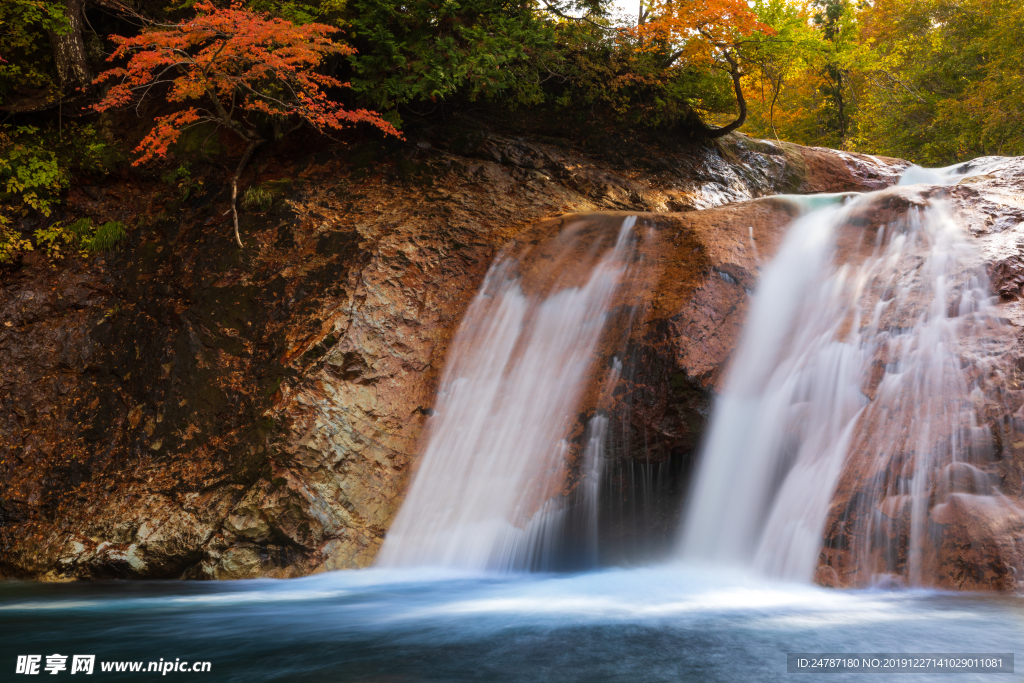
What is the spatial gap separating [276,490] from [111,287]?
12.4ft

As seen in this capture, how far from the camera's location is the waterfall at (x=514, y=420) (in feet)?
19.8

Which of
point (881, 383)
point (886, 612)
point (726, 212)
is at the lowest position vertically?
point (886, 612)

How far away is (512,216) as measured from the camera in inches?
352

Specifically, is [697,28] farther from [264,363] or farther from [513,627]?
[513,627]

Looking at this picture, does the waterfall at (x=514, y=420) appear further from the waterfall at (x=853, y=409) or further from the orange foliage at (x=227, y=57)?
the orange foliage at (x=227, y=57)

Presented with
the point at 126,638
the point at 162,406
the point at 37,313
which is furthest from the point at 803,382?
the point at 37,313

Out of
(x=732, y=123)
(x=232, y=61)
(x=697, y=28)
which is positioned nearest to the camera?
(x=232, y=61)

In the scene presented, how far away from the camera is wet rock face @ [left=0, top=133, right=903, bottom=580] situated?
5965mm

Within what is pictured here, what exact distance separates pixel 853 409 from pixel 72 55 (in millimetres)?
10862

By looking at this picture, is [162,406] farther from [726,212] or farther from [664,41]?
[664,41]

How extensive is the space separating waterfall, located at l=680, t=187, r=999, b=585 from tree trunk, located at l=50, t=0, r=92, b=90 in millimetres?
9666

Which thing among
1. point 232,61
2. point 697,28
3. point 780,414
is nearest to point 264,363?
point 232,61

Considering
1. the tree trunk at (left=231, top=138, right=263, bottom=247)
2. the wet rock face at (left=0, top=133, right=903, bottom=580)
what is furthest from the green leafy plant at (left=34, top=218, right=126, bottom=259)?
the tree trunk at (left=231, top=138, right=263, bottom=247)

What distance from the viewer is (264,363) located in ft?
22.6
